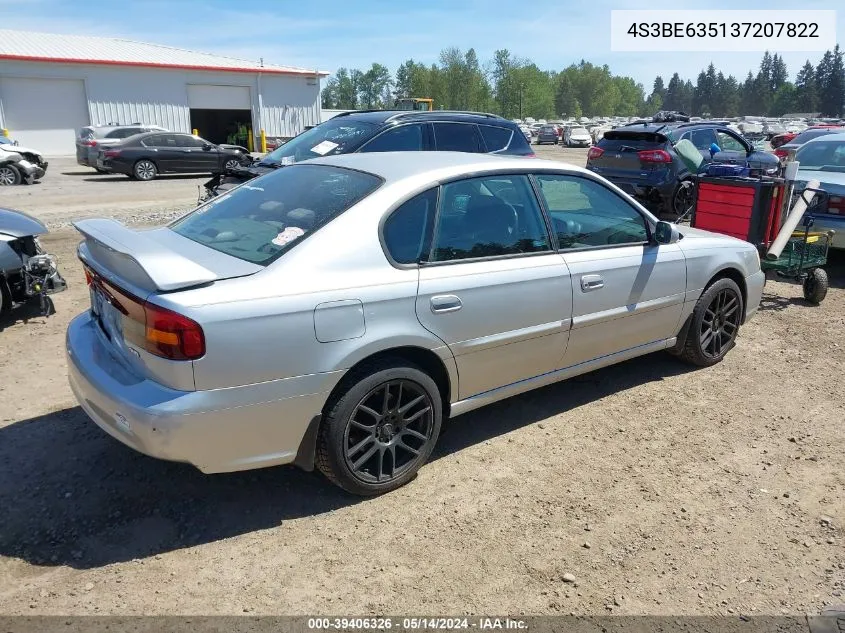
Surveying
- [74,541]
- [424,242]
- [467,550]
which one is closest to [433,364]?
[424,242]

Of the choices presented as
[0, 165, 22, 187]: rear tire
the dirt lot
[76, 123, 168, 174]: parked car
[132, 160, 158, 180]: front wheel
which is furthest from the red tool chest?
[76, 123, 168, 174]: parked car

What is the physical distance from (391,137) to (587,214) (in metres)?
4.29

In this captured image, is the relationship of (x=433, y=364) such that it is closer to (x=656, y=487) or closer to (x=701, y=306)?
(x=656, y=487)

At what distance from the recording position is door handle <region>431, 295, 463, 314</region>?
3400 millimetres

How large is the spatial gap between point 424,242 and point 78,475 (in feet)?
7.24

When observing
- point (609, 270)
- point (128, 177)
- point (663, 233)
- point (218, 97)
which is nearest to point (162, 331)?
point (609, 270)

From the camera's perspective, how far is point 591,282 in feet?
13.6

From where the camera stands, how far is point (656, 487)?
363 centimetres

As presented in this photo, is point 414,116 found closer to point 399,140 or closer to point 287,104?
point 399,140

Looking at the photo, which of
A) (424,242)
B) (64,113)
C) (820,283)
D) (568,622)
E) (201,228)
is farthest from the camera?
(64,113)

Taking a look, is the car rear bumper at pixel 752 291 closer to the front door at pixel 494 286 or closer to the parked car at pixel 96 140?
the front door at pixel 494 286

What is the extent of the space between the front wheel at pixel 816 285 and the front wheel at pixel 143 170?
18434 millimetres

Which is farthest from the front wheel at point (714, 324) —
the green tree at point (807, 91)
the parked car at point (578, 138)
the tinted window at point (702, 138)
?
the green tree at point (807, 91)

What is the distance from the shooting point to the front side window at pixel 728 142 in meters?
13.0
